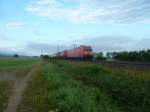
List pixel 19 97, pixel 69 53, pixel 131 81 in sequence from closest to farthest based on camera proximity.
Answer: pixel 19 97
pixel 131 81
pixel 69 53

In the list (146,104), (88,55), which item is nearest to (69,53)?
(88,55)

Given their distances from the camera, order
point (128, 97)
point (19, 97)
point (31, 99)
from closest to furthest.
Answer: point (128, 97) < point (31, 99) < point (19, 97)

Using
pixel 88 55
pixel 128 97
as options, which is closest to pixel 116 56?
pixel 88 55

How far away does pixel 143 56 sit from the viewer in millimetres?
54125

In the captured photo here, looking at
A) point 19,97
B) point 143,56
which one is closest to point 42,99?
point 19,97

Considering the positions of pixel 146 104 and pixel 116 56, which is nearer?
pixel 146 104

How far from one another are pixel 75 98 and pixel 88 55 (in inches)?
2160

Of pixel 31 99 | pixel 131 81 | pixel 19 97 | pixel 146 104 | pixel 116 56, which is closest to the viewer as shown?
pixel 146 104

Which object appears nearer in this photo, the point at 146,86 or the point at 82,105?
the point at 82,105

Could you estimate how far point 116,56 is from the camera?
223 ft

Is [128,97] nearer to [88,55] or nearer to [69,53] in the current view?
[88,55]

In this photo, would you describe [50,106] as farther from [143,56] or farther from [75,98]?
[143,56]

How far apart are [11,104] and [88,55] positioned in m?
52.4

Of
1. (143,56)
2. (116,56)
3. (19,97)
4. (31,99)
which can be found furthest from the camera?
(116,56)
